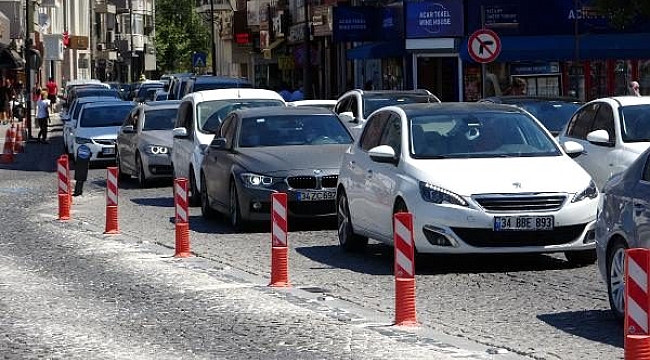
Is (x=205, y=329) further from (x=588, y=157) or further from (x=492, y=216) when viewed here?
(x=588, y=157)

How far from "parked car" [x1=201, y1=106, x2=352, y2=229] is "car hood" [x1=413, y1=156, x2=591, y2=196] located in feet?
13.7

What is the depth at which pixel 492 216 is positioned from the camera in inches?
555

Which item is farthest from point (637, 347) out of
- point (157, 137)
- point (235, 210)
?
point (157, 137)

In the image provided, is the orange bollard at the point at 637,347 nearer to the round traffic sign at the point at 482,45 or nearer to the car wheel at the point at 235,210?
the car wheel at the point at 235,210

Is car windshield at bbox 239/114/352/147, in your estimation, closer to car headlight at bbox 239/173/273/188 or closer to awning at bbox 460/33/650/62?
car headlight at bbox 239/173/273/188

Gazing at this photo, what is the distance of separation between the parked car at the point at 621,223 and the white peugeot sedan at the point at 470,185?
2565 mm

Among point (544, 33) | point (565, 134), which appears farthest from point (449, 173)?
point (544, 33)

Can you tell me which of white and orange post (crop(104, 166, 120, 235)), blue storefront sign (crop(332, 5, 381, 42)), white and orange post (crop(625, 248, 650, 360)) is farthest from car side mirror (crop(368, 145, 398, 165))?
blue storefront sign (crop(332, 5, 381, 42))

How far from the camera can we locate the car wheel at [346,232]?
1642 cm

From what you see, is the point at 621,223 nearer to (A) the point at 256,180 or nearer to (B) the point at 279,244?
(B) the point at 279,244

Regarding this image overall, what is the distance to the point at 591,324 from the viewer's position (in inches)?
443

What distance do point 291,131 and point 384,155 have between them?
225 inches

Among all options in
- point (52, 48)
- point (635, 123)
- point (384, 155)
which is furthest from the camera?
point (52, 48)

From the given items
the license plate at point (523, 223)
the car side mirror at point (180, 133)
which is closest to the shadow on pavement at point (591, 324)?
the license plate at point (523, 223)
